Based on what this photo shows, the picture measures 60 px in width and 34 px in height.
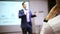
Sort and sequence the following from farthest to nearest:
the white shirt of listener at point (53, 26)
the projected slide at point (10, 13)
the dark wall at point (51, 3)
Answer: the projected slide at point (10, 13) < the dark wall at point (51, 3) < the white shirt of listener at point (53, 26)

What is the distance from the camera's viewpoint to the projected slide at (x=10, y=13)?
260cm

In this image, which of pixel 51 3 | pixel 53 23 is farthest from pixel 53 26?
pixel 51 3

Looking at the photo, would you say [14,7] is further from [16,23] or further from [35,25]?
[35,25]

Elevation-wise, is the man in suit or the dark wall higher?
the dark wall

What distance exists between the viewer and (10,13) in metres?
2.63

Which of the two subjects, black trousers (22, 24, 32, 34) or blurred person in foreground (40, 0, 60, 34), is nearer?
blurred person in foreground (40, 0, 60, 34)

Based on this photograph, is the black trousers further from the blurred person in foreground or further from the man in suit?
the blurred person in foreground

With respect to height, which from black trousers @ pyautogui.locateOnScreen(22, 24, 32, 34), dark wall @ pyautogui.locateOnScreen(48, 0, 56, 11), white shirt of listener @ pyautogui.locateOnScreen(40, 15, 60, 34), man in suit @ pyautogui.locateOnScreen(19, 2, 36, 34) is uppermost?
dark wall @ pyautogui.locateOnScreen(48, 0, 56, 11)

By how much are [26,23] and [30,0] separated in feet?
1.48

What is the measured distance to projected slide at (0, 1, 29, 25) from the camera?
2.60 m

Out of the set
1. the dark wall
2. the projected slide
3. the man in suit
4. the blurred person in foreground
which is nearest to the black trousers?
the man in suit

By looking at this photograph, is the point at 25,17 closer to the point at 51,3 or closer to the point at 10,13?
the point at 10,13

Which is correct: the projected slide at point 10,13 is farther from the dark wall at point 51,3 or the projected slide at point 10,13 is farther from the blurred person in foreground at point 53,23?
the blurred person in foreground at point 53,23

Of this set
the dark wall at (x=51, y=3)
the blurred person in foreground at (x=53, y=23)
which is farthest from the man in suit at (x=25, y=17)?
the blurred person in foreground at (x=53, y=23)
